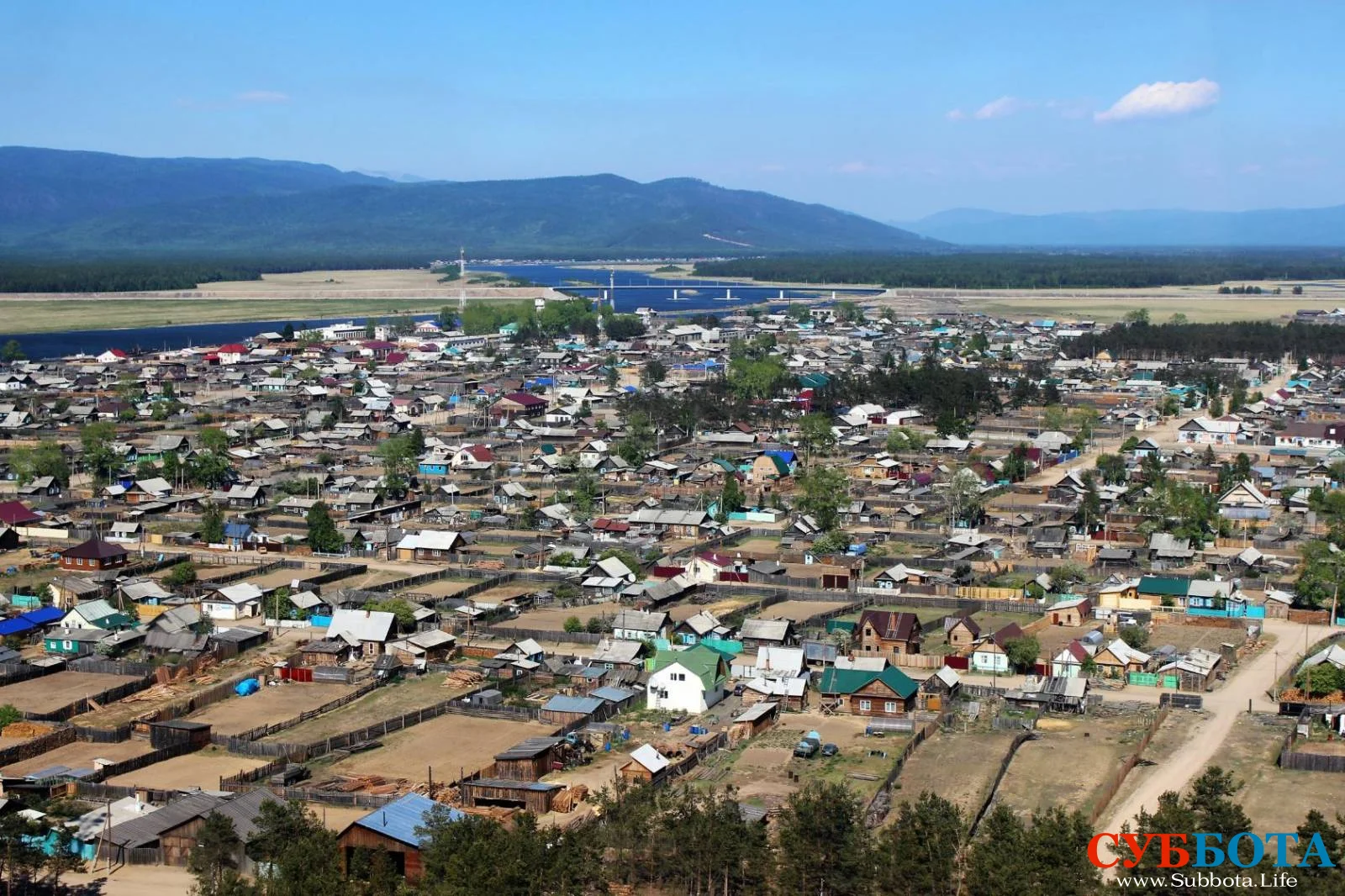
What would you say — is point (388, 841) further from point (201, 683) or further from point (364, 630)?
point (364, 630)

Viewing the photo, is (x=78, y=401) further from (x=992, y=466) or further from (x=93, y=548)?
(x=992, y=466)

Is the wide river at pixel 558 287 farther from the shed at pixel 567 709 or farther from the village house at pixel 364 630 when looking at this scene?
the shed at pixel 567 709

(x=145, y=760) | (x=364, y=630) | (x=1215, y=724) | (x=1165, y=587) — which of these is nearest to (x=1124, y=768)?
(x=1215, y=724)

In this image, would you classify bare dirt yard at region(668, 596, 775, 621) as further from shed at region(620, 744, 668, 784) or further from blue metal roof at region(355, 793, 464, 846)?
blue metal roof at region(355, 793, 464, 846)

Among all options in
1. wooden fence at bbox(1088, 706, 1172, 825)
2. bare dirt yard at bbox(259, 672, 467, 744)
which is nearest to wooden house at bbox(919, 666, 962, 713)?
wooden fence at bbox(1088, 706, 1172, 825)

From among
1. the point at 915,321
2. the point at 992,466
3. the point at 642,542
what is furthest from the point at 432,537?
the point at 915,321

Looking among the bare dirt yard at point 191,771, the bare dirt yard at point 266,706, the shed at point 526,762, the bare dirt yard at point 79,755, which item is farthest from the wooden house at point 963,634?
the bare dirt yard at point 79,755
